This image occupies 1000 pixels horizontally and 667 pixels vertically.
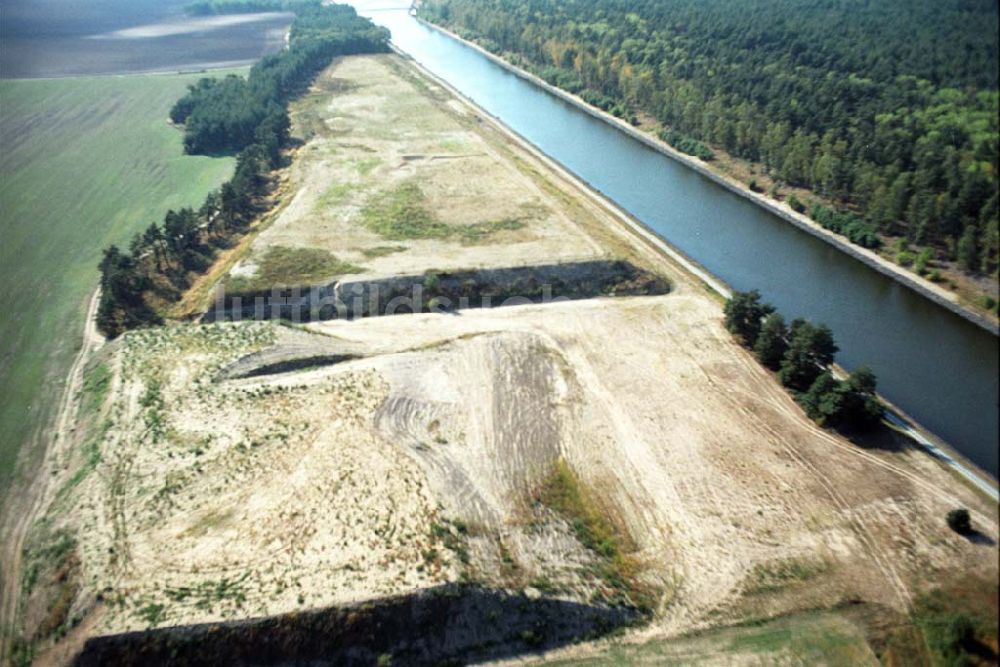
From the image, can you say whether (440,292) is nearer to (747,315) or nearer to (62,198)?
(747,315)

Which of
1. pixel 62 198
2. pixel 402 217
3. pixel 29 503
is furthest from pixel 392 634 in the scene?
pixel 62 198

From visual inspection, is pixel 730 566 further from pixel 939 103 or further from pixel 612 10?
pixel 612 10

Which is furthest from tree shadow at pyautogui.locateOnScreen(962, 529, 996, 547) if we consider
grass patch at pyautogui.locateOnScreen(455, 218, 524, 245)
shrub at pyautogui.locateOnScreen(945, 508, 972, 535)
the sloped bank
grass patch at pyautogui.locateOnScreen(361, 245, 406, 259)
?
grass patch at pyautogui.locateOnScreen(361, 245, 406, 259)

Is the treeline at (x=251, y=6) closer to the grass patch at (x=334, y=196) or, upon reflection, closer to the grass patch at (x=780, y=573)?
the grass patch at (x=334, y=196)

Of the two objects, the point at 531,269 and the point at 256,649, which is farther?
the point at 531,269

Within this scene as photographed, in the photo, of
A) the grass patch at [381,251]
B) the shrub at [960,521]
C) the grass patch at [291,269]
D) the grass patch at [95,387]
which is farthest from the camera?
the grass patch at [381,251]

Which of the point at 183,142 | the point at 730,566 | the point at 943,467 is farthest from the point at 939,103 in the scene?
the point at 183,142

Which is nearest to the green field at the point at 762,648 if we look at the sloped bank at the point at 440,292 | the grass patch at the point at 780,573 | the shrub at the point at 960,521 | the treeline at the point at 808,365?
the grass patch at the point at 780,573
